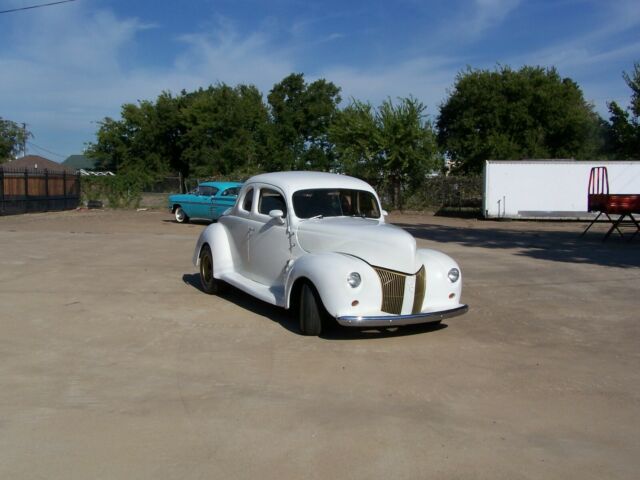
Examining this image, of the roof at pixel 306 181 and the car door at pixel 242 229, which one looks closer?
the roof at pixel 306 181

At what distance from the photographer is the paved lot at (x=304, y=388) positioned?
391 cm

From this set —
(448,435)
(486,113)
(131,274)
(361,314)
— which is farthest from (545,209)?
(448,435)

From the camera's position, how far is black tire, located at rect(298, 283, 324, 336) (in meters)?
6.68

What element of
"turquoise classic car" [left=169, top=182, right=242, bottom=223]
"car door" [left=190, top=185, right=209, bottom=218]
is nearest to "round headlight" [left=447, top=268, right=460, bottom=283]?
"turquoise classic car" [left=169, top=182, right=242, bottom=223]

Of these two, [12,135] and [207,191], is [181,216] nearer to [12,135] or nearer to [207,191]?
[207,191]

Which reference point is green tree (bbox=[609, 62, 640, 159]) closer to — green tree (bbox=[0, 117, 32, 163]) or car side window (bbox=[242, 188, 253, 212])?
car side window (bbox=[242, 188, 253, 212])

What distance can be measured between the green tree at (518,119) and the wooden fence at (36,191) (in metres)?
24.2

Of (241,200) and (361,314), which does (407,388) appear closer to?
(361,314)

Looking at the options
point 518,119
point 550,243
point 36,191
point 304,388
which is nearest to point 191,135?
point 36,191

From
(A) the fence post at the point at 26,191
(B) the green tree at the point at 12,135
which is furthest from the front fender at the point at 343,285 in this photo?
(B) the green tree at the point at 12,135

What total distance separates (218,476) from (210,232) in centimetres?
587

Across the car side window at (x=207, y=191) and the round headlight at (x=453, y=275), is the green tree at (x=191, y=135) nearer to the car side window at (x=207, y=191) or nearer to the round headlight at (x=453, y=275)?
the car side window at (x=207, y=191)

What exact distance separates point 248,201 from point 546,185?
2085cm

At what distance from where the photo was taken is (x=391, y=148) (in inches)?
1246
